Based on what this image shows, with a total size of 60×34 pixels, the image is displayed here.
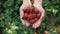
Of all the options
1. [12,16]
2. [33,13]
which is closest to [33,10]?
[33,13]

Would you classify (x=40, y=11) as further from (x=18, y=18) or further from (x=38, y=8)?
(x=18, y=18)

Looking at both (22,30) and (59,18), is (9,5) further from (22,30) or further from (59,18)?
(59,18)

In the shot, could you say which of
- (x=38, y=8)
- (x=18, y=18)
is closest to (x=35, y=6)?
(x=38, y=8)

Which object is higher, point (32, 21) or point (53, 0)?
point (53, 0)
